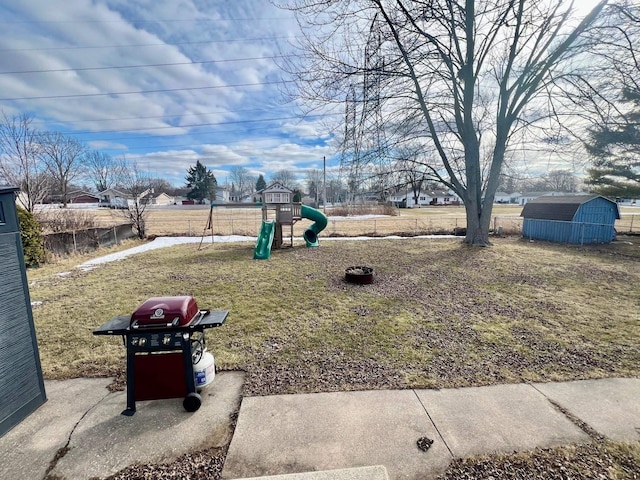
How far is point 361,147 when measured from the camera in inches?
→ 352

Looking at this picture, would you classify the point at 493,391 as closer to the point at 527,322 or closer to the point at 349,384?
the point at 349,384

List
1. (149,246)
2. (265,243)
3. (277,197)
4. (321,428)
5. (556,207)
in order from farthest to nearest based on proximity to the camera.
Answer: (556,207) < (149,246) < (277,197) < (265,243) < (321,428)

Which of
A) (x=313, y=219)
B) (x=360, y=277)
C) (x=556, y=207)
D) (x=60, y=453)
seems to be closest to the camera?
(x=60, y=453)

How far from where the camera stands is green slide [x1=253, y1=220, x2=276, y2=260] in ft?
30.0

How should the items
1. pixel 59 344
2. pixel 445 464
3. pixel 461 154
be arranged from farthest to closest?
1. pixel 461 154
2. pixel 59 344
3. pixel 445 464

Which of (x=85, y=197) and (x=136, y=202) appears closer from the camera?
(x=136, y=202)

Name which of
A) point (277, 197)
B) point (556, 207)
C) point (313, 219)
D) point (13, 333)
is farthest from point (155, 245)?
point (556, 207)

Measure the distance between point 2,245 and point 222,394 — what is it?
2.00m

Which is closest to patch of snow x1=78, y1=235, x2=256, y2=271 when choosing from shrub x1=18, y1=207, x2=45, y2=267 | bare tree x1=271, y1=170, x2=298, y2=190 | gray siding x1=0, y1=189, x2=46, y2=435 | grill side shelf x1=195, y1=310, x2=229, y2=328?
shrub x1=18, y1=207, x2=45, y2=267

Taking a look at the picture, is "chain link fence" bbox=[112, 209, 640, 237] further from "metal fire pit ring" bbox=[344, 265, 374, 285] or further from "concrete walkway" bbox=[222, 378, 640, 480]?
"concrete walkway" bbox=[222, 378, 640, 480]

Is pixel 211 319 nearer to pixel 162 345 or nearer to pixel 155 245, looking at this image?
pixel 162 345

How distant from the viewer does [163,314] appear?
2146 mm

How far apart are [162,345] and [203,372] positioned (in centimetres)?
52

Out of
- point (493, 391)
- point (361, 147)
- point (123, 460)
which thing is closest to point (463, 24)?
point (361, 147)
